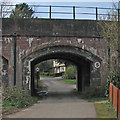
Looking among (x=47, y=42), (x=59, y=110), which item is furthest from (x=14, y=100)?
(x=47, y=42)

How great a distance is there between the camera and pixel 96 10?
15.5 meters

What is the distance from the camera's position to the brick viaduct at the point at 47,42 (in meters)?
14.5

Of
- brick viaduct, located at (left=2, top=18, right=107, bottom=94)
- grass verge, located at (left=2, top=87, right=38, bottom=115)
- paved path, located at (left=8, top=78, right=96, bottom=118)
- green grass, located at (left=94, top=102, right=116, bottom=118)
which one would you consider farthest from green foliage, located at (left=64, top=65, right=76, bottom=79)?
green grass, located at (left=94, top=102, right=116, bottom=118)

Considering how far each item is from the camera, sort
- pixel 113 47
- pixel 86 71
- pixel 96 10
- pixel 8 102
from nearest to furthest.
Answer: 1. pixel 113 47
2. pixel 8 102
3. pixel 96 10
4. pixel 86 71

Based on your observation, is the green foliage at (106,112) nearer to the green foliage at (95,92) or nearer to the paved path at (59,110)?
the paved path at (59,110)

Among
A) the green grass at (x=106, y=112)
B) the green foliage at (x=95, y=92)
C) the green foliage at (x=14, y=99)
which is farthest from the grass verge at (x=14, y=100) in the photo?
the green foliage at (x=95, y=92)

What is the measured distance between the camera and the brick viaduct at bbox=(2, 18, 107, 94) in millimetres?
14484

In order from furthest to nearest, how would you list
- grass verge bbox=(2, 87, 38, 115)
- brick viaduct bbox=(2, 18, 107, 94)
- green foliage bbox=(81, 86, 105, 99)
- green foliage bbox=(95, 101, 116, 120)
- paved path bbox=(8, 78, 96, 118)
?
green foliage bbox=(81, 86, 105, 99) → brick viaduct bbox=(2, 18, 107, 94) → grass verge bbox=(2, 87, 38, 115) → paved path bbox=(8, 78, 96, 118) → green foliage bbox=(95, 101, 116, 120)

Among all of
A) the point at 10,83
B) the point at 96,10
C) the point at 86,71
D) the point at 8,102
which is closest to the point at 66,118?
the point at 8,102

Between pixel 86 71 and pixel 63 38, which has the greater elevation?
pixel 63 38

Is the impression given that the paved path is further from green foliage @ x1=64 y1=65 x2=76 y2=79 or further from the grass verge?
green foliage @ x1=64 y1=65 x2=76 y2=79

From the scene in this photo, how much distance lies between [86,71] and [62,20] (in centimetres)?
616

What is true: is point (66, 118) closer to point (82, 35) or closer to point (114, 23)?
point (114, 23)

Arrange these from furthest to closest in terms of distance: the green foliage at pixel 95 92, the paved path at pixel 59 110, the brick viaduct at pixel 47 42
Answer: the green foliage at pixel 95 92 < the brick viaduct at pixel 47 42 < the paved path at pixel 59 110
